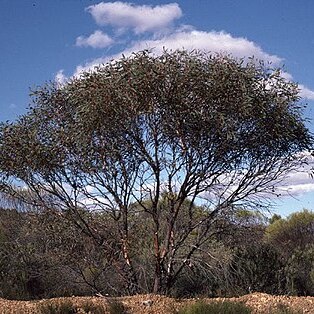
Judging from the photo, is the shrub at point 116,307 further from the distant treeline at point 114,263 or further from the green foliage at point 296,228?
the green foliage at point 296,228

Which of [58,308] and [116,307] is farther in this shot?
[116,307]

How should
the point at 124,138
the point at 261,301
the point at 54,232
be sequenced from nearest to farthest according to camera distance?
1. the point at 261,301
2. the point at 124,138
3. the point at 54,232

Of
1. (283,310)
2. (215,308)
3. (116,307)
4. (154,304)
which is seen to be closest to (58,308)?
(116,307)

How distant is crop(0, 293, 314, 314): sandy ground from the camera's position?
447 inches

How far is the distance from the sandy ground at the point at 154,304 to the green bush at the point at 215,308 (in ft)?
2.17

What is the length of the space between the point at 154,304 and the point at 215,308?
1.63 meters

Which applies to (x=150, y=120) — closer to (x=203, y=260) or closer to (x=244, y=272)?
(x=203, y=260)

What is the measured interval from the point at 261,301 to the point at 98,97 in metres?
4.73

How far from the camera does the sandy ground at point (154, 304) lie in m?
11.3

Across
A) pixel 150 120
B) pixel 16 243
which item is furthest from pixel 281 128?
pixel 16 243

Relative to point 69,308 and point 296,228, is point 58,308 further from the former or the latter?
point 296,228

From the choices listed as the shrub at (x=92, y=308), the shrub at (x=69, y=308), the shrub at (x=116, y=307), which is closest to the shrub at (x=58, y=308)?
the shrub at (x=69, y=308)

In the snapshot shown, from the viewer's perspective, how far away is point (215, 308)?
10422 mm

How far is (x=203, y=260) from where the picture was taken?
1405 cm
